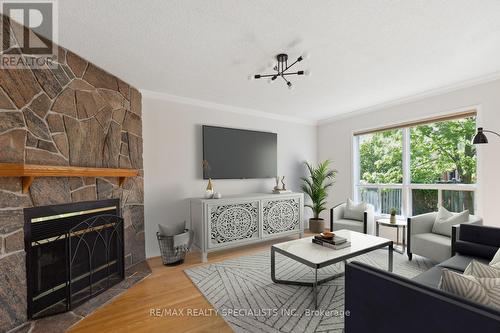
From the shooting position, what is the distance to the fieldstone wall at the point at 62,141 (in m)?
1.73

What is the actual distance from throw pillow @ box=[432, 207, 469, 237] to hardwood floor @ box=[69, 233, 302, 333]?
9.08 ft

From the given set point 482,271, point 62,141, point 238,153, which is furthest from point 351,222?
point 62,141

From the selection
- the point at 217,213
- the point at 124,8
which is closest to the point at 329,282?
the point at 217,213

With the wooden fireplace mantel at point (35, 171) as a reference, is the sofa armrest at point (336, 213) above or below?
below

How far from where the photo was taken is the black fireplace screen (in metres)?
1.91

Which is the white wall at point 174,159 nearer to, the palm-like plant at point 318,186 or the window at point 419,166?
the palm-like plant at point 318,186

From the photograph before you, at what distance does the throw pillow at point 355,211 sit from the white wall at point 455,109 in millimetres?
603

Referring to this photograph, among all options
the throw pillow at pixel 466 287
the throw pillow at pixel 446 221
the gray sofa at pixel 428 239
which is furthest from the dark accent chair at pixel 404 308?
the throw pillow at pixel 446 221

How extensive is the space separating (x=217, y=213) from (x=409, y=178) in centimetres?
320

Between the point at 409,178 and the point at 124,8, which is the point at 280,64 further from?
the point at 409,178

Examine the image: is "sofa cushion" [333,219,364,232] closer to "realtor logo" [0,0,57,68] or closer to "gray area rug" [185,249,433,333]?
"gray area rug" [185,249,433,333]

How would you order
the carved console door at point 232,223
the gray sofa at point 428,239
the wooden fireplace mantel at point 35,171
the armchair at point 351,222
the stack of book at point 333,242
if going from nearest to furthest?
the wooden fireplace mantel at point 35,171, the stack of book at point 333,242, the gray sofa at point 428,239, the carved console door at point 232,223, the armchair at point 351,222

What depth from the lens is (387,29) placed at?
6.25 ft

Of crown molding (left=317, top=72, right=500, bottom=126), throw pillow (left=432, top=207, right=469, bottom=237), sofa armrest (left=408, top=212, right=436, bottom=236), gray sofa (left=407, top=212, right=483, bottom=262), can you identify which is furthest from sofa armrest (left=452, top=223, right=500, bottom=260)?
crown molding (left=317, top=72, right=500, bottom=126)
